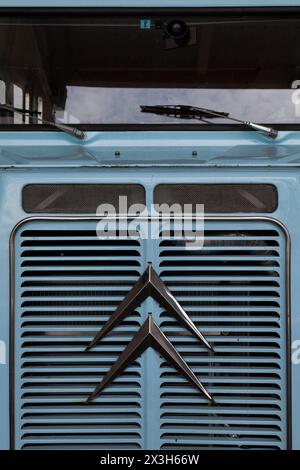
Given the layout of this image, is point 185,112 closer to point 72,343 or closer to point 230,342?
point 230,342

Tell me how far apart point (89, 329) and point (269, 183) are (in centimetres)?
100

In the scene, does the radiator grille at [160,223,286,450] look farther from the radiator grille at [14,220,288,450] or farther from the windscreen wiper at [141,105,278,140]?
the windscreen wiper at [141,105,278,140]

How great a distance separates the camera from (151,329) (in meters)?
2.93

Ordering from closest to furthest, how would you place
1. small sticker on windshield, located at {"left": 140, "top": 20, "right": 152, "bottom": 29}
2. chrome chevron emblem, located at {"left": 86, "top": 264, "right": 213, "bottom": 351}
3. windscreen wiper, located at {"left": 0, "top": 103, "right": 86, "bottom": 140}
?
1. chrome chevron emblem, located at {"left": 86, "top": 264, "right": 213, "bottom": 351}
2. windscreen wiper, located at {"left": 0, "top": 103, "right": 86, "bottom": 140}
3. small sticker on windshield, located at {"left": 140, "top": 20, "right": 152, "bottom": 29}

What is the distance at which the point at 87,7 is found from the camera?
3.19 metres

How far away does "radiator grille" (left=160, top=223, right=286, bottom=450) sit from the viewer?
2.95 m

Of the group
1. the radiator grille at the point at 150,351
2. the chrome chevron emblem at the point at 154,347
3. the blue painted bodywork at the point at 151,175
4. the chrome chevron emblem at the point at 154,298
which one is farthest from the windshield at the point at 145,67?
the chrome chevron emblem at the point at 154,347

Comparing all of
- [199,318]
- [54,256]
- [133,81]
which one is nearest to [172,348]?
[199,318]

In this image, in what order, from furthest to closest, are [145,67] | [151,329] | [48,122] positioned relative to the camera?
[145,67] → [48,122] → [151,329]

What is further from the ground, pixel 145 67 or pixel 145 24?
pixel 145 24

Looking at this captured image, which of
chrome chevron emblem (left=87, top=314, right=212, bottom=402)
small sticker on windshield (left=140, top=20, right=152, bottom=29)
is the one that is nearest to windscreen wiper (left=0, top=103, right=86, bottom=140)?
small sticker on windshield (left=140, top=20, right=152, bottom=29)

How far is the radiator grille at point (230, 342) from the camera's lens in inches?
116

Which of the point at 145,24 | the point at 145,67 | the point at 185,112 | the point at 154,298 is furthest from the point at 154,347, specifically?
the point at 145,24

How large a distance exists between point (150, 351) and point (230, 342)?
35cm
